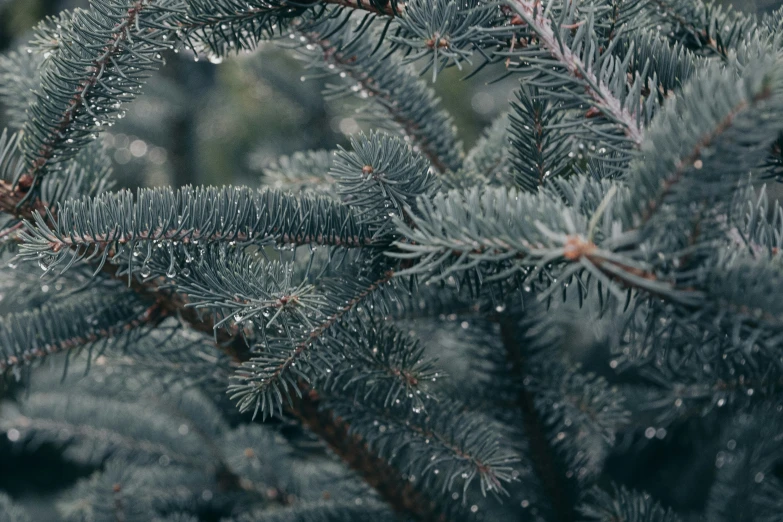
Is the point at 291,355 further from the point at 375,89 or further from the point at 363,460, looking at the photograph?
the point at 375,89

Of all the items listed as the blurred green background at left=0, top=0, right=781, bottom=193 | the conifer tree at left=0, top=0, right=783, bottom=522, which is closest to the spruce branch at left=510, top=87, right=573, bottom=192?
the conifer tree at left=0, top=0, right=783, bottom=522

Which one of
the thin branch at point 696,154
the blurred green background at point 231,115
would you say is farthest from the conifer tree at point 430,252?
the blurred green background at point 231,115

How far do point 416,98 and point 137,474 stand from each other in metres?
0.58

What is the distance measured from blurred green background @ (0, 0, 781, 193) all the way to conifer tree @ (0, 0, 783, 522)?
821mm

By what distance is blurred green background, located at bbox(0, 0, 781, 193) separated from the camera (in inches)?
58.9

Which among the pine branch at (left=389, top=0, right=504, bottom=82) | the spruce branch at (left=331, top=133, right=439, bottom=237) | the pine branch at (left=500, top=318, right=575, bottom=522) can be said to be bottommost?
the pine branch at (left=500, top=318, right=575, bottom=522)

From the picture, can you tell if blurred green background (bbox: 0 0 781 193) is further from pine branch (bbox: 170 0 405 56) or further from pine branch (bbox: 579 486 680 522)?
pine branch (bbox: 579 486 680 522)

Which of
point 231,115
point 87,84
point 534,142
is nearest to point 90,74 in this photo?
point 87,84

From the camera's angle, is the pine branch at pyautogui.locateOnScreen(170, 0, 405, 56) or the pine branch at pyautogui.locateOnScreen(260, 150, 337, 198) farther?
the pine branch at pyautogui.locateOnScreen(260, 150, 337, 198)

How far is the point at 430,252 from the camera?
Result: 0.38 metres

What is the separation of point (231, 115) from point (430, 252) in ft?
5.18

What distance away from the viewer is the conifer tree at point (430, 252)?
351 millimetres

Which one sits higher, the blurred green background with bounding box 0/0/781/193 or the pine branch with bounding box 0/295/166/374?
the blurred green background with bounding box 0/0/781/193

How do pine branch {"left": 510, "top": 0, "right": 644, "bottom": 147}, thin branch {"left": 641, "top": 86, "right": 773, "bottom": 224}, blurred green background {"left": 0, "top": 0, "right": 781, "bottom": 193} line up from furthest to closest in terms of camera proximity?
blurred green background {"left": 0, "top": 0, "right": 781, "bottom": 193} → pine branch {"left": 510, "top": 0, "right": 644, "bottom": 147} → thin branch {"left": 641, "top": 86, "right": 773, "bottom": 224}
